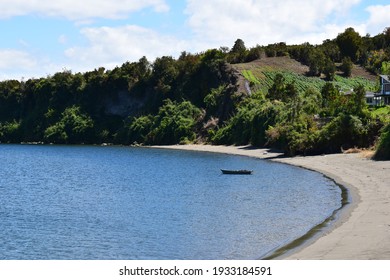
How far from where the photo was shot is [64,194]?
60.8 m

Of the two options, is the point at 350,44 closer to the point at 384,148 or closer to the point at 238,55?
the point at 238,55

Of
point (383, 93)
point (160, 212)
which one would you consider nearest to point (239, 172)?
point (160, 212)

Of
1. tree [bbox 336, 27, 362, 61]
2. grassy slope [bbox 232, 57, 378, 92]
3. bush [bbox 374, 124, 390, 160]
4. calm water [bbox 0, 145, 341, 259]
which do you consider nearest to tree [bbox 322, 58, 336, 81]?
grassy slope [bbox 232, 57, 378, 92]

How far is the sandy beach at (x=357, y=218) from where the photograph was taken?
2917cm

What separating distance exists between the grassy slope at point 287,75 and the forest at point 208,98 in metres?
0.46

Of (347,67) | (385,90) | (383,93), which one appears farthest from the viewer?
(347,67)

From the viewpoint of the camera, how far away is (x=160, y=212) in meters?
47.4

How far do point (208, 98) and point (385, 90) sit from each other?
151ft

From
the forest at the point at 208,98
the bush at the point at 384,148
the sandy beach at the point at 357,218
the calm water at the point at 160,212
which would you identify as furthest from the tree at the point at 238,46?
the bush at the point at 384,148

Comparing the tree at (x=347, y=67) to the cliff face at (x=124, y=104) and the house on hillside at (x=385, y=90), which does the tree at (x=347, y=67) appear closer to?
the house on hillside at (x=385, y=90)

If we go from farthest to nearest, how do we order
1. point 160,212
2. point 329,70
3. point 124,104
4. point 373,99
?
point 124,104, point 329,70, point 373,99, point 160,212

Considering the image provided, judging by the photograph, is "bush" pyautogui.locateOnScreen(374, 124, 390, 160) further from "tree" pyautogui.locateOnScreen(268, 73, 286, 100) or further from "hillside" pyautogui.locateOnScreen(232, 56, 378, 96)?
"hillside" pyautogui.locateOnScreen(232, 56, 378, 96)
